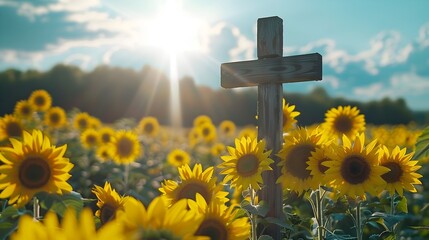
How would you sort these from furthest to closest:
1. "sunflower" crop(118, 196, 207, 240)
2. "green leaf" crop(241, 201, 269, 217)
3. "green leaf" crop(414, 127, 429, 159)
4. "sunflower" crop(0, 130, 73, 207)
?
"green leaf" crop(241, 201, 269, 217), "sunflower" crop(0, 130, 73, 207), "green leaf" crop(414, 127, 429, 159), "sunflower" crop(118, 196, 207, 240)

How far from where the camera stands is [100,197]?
238 cm

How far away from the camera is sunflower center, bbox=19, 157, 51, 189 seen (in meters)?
2.24

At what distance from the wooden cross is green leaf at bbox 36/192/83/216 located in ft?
4.66

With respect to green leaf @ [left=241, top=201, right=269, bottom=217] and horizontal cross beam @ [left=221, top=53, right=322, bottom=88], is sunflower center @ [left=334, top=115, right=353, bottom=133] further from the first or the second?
green leaf @ [left=241, top=201, right=269, bottom=217]

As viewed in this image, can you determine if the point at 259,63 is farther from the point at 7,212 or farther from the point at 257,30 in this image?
the point at 7,212

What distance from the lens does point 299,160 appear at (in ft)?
9.99

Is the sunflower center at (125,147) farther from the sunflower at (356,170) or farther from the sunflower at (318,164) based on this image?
the sunflower at (356,170)

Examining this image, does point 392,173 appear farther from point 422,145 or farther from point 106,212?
point 106,212

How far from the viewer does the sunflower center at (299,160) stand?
3.00 meters

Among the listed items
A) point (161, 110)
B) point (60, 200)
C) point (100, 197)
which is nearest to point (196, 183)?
point (100, 197)

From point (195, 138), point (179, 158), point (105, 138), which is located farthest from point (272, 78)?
point (195, 138)

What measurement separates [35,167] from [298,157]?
1.48 metres

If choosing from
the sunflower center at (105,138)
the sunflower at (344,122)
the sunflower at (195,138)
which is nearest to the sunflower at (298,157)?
the sunflower at (344,122)

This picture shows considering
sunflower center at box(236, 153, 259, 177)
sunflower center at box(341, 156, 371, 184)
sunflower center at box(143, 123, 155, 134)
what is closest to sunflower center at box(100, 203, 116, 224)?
sunflower center at box(236, 153, 259, 177)
